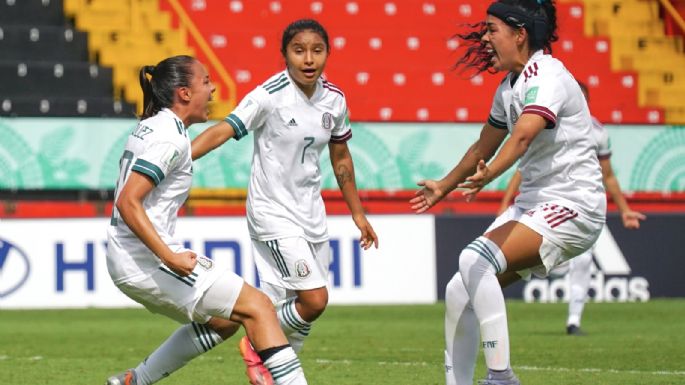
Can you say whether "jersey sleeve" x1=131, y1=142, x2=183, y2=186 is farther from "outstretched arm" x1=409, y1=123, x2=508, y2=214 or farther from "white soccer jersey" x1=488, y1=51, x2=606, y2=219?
"white soccer jersey" x1=488, y1=51, x2=606, y2=219

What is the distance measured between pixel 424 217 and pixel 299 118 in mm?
8692

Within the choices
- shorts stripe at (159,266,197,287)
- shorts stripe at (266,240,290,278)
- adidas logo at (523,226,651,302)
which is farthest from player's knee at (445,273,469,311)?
adidas logo at (523,226,651,302)

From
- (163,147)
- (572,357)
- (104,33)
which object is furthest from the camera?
(104,33)

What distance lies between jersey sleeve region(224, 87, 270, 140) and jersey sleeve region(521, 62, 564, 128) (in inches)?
66.5

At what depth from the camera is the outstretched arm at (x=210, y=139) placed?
7.39 m

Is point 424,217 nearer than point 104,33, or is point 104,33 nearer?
point 424,217

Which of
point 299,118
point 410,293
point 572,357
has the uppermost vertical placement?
point 299,118

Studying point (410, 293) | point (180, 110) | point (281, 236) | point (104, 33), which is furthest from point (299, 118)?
point (104, 33)

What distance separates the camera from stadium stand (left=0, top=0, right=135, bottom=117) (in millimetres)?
19266

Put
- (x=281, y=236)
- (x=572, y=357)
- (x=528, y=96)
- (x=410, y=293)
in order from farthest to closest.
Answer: (x=410, y=293)
(x=572, y=357)
(x=281, y=236)
(x=528, y=96)

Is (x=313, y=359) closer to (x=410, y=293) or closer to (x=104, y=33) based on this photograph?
(x=410, y=293)

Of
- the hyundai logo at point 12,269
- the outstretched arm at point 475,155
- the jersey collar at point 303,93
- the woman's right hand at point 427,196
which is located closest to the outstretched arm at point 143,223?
the woman's right hand at point 427,196

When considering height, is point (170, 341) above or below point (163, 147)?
below

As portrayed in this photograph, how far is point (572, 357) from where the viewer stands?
33.1 feet
